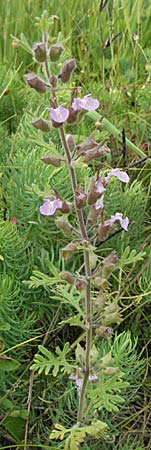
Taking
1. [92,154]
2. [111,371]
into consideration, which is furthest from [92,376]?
[92,154]

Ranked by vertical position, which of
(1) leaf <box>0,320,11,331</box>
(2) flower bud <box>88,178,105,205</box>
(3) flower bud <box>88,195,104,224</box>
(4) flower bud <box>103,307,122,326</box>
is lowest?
(1) leaf <box>0,320,11,331</box>

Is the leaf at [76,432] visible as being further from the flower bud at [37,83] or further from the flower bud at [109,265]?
the flower bud at [37,83]

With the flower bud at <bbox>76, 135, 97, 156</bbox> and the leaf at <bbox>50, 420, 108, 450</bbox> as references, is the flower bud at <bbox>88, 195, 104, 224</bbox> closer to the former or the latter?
the flower bud at <bbox>76, 135, 97, 156</bbox>

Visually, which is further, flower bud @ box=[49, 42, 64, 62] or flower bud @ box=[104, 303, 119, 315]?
flower bud @ box=[104, 303, 119, 315]

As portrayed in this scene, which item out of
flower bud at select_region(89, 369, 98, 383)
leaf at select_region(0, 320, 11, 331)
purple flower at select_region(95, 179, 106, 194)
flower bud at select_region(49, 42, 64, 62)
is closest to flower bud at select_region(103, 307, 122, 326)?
flower bud at select_region(89, 369, 98, 383)

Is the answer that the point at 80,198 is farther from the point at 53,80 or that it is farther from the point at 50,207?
the point at 53,80

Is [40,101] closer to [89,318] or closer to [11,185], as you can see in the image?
[11,185]
